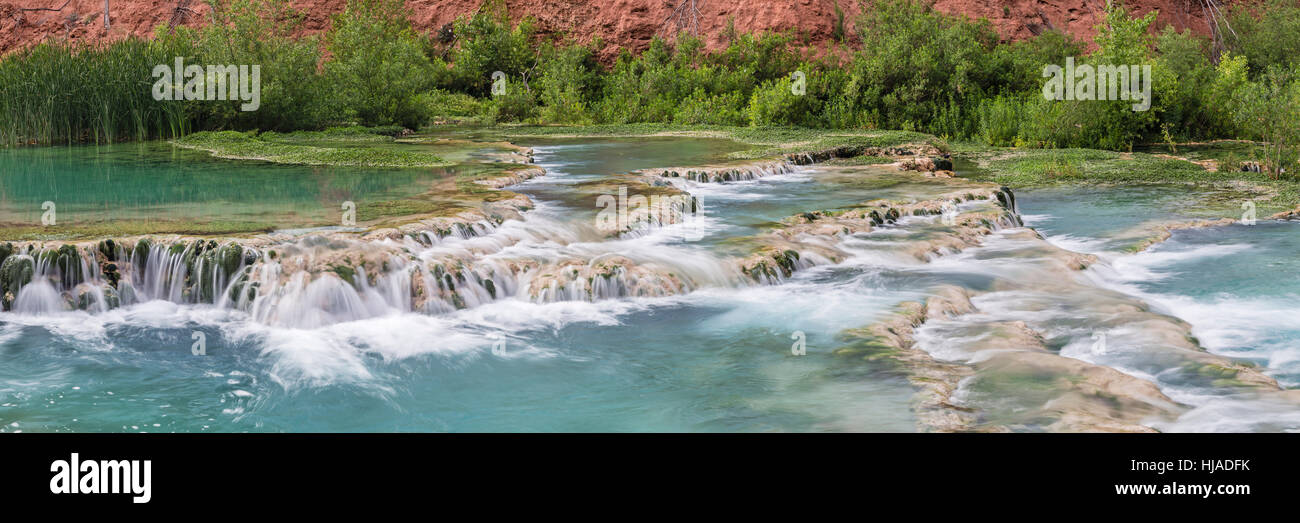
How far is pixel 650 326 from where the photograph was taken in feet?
24.8

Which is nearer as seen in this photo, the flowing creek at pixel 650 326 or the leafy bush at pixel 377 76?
the flowing creek at pixel 650 326

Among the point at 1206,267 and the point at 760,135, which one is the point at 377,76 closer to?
the point at 760,135

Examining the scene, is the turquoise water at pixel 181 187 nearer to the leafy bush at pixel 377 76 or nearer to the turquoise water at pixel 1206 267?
the leafy bush at pixel 377 76

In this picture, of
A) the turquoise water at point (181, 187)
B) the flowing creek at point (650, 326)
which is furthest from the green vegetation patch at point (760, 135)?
the turquoise water at point (181, 187)

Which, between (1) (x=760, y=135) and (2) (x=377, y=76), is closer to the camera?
(1) (x=760, y=135)

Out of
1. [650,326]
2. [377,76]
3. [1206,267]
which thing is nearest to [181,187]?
[650,326]

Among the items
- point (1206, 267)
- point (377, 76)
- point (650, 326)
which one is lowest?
point (650, 326)

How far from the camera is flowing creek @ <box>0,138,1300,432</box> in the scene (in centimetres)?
578

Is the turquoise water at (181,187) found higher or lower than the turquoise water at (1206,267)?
higher

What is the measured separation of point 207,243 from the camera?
Answer: 8094 mm

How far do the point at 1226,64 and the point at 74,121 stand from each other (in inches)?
788

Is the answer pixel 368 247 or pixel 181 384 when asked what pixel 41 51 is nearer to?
pixel 368 247

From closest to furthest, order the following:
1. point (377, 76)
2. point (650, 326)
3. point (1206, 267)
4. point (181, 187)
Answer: point (650, 326) < point (1206, 267) < point (181, 187) < point (377, 76)

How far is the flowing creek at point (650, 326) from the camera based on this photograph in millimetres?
5781
